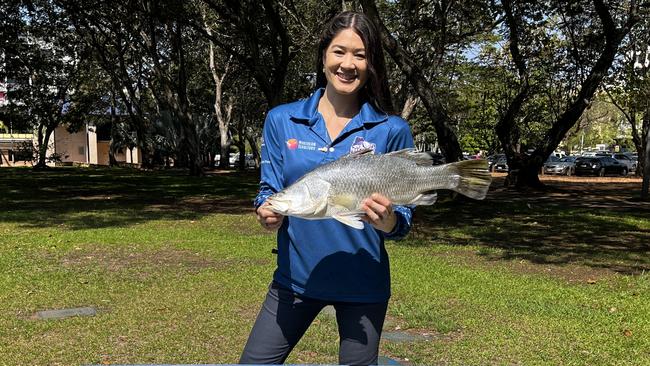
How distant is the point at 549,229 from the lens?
13180 millimetres

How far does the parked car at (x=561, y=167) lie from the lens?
4219 cm

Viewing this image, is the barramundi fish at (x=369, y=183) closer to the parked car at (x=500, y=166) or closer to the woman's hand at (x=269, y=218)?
the woman's hand at (x=269, y=218)

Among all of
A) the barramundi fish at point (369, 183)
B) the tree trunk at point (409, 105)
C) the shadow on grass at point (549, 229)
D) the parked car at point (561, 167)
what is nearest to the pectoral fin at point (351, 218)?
the barramundi fish at point (369, 183)

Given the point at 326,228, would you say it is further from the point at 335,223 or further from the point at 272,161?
the point at 272,161

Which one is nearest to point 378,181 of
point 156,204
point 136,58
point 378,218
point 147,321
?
point 378,218

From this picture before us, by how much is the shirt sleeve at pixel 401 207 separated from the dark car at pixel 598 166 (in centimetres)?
4249

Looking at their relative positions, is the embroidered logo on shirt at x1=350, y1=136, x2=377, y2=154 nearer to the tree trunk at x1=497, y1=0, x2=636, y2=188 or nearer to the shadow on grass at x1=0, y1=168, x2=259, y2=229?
the shadow on grass at x1=0, y1=168, x2=259, y2=229

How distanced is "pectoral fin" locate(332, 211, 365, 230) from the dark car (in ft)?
141

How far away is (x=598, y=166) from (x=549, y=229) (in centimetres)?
A: 3119

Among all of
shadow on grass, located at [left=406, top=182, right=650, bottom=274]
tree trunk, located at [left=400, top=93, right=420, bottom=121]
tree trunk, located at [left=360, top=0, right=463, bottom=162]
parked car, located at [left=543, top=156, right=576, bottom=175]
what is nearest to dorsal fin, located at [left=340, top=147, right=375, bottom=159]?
shadow on grass, located at [left=406, top=182, right=650, bottom=274]

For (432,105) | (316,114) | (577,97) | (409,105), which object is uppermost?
(409,105)

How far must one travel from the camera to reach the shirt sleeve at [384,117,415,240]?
2219 mm

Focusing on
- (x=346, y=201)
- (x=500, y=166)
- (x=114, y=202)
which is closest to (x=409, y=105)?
(x=114, y=202)

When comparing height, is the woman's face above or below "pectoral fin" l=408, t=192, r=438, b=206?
above
